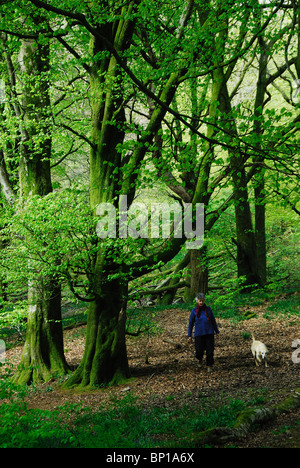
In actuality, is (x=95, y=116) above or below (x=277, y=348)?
above

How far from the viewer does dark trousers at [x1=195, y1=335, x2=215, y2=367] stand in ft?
27.7

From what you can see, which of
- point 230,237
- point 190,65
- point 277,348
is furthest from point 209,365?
point 230,237

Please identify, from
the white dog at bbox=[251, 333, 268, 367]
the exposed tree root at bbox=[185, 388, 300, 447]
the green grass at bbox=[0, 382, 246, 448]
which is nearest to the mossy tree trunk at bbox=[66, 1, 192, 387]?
the green grass at bbox=[0, 382, 246, 448]

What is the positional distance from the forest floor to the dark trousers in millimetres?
251

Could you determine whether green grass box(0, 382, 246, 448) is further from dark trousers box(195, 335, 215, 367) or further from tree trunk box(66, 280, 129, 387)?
dark trousers box(195, 335, 215, 367)

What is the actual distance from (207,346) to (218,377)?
80 cm

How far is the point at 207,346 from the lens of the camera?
27.9ft

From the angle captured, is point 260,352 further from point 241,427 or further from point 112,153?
point 112,153

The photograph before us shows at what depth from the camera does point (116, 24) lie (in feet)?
30.7

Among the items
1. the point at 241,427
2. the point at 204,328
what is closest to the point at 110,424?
the point at 241,427

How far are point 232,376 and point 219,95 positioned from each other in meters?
10.3

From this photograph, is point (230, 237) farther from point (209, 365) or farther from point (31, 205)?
point (31, 205)

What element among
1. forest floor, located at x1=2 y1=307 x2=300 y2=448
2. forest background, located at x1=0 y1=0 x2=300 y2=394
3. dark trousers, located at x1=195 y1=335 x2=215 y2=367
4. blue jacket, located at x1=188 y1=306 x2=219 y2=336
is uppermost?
forest background, located at x1=0 y1=0 x2=300 y2=394

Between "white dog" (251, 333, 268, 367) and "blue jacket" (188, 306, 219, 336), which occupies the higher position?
"blue jacket" (188, 306, 219, 336)
